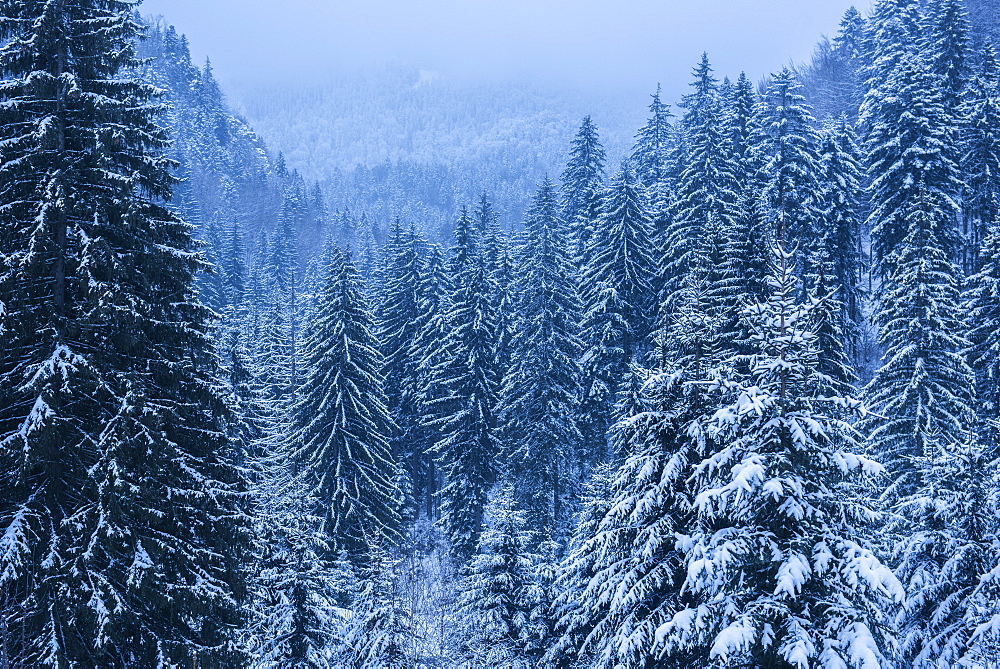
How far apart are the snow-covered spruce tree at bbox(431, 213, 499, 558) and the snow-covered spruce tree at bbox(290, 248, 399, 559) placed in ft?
14.7

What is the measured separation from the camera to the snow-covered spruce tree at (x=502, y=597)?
18438 millimetres

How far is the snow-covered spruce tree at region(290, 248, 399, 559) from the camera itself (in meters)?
29.7

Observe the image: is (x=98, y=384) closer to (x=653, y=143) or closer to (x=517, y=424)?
(x=517, y=424)

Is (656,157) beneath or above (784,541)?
above

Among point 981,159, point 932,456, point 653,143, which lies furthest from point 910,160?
point 653,143

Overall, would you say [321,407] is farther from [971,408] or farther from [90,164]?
[971,408]

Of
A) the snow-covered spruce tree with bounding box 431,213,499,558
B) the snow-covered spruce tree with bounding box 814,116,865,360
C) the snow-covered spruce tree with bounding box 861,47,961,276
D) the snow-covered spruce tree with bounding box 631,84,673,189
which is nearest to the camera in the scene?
the snow-covered spruce tree with bounding box 431,213,499,558

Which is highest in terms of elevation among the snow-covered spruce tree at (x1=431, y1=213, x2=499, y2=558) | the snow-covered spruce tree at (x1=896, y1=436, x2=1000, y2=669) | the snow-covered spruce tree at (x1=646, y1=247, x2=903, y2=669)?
the snow-covered spruce tree at (x1=646, y1=247, x2=903, y2=669)

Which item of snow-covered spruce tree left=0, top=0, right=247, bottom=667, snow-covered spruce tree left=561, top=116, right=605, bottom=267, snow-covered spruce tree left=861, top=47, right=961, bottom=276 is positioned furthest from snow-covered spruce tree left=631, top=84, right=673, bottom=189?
snow-covered spruce tree left=0, top=0, right=247, bottom=667

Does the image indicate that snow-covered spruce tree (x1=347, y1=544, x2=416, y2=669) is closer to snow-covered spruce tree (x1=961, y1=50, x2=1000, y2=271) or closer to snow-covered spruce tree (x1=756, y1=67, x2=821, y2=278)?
snow-covered spruce tree (x1=756, y1=67, x2=821, y2=278)

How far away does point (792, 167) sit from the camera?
3800cm

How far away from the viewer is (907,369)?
2494 cm

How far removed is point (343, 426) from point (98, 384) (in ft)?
65.3

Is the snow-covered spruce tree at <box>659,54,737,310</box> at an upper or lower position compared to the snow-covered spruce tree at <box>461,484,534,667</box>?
upper
